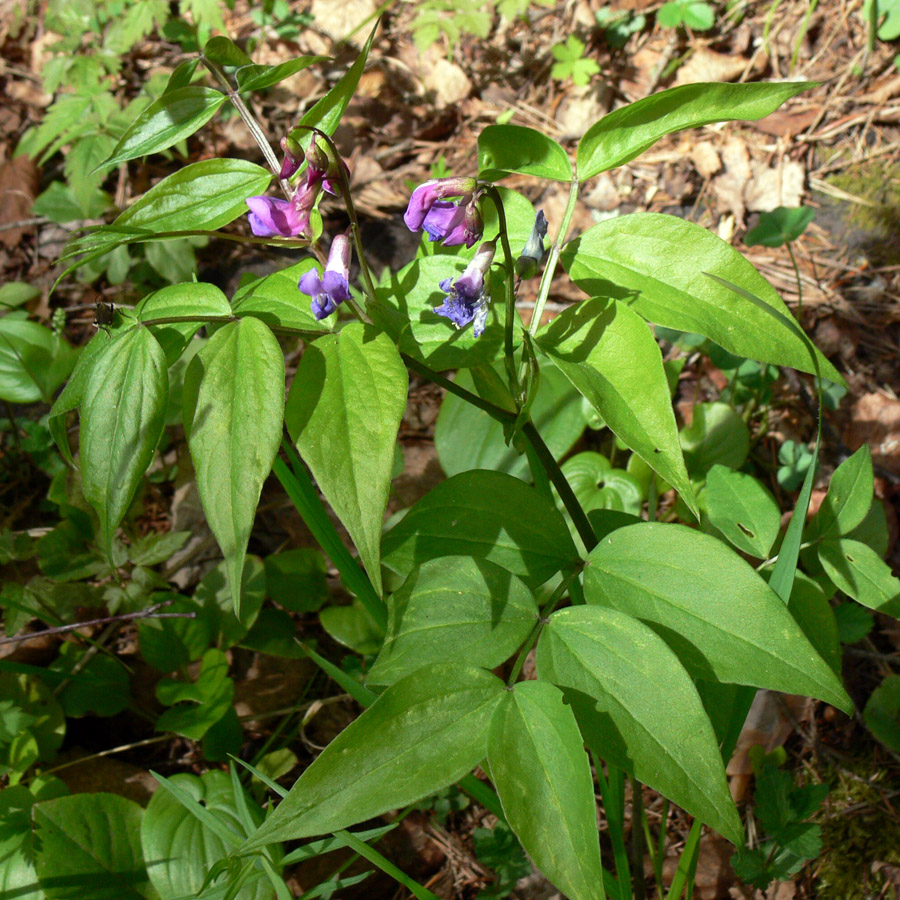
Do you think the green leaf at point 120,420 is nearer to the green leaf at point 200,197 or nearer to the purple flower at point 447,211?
the green leaf at point 200,197

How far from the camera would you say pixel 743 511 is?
163cm

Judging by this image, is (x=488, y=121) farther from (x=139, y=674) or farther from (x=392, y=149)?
(x=139, y=674)

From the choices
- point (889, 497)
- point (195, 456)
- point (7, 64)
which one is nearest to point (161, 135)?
point (195, 456)

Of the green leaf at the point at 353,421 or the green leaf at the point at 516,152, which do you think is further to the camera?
the green leaf at the point at 516,152

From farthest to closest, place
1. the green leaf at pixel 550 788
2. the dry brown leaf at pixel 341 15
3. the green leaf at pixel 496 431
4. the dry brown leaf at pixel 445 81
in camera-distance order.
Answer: the dry brown leaf at pixel 341 15, the dry brown leaf at pixel 445 81, the green leaf at pixel 496 431, the green leaf at pixel 550 788

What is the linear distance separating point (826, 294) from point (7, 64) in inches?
182

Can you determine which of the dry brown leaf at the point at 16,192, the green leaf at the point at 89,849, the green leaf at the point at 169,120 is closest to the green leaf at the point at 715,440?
the green leaf at the point at 169,120

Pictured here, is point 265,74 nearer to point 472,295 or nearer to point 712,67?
point 472,295

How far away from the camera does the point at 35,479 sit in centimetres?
274

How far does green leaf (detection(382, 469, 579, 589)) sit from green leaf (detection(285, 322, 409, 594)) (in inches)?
11.6

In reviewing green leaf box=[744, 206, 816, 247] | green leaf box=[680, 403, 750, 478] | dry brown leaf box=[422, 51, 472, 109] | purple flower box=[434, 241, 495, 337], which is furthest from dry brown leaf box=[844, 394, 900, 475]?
dry brown leaf box=[422, 51, 472, 109]

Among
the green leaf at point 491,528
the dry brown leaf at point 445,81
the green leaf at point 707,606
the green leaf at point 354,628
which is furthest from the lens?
the dry brown leaf at point 445,81

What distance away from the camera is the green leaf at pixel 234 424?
0.99 metres

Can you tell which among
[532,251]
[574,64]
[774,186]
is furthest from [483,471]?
[574,64]
